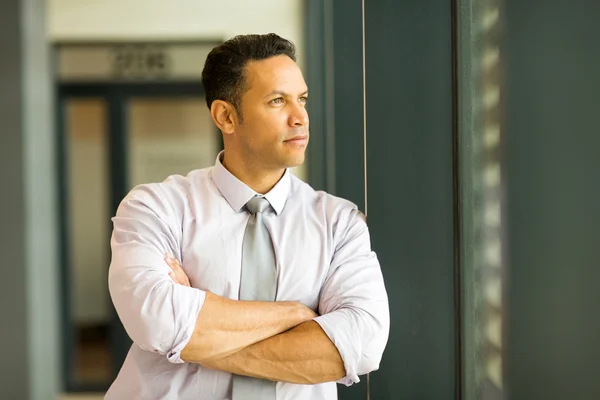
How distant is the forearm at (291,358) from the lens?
144cm

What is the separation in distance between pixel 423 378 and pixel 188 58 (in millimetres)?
4508

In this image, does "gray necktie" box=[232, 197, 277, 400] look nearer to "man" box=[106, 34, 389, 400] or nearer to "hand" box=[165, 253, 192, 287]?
"man" box=[106, 34, 389, 400]

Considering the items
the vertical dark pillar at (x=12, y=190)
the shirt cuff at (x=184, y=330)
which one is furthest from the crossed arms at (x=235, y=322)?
the vertical dark pillar at (x=12, y=190)

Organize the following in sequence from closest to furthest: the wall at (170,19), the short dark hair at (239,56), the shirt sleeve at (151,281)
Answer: the shirt sleeve at (151,281), the short dark hair at (239,56), the wall at (170,19)

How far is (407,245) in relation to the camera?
1888 mm

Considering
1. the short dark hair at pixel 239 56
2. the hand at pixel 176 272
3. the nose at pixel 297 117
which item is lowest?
the hand at pixel 176 272

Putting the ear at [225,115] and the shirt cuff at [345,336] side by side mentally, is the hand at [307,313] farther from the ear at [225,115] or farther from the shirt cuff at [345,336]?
the ear at [225,115]

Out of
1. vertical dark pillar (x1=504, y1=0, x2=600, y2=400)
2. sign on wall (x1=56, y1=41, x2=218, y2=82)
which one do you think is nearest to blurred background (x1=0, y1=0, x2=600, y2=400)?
vertical dark pillar (x1=504, y1=0, x2=600, y2=400)

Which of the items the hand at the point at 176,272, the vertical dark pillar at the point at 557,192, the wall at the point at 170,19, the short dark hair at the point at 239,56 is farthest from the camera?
the wall at the point at 170,19

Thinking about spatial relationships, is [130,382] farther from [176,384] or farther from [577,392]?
[577,392]

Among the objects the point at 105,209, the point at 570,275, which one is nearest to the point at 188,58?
the point at 105,209

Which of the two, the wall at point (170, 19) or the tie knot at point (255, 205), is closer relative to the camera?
the tie knot at point (255, 205)

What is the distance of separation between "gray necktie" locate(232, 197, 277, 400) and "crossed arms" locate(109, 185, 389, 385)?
6 cm

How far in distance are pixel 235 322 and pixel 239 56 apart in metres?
0.60
